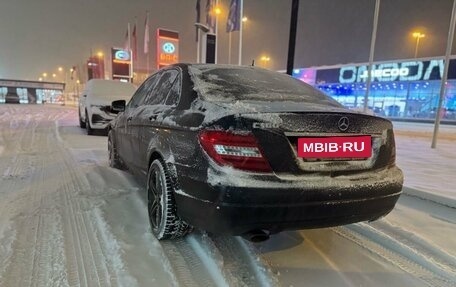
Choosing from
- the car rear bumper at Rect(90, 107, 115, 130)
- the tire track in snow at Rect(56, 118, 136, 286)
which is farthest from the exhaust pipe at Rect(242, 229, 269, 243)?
the car rear bumper at Rect(90, 107, 115, 130)

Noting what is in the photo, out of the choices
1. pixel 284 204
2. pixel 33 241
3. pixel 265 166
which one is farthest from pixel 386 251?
pixel 33 241

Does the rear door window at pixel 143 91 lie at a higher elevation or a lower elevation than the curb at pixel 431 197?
higher

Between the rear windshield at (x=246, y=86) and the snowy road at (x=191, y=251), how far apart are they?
1.22 meters

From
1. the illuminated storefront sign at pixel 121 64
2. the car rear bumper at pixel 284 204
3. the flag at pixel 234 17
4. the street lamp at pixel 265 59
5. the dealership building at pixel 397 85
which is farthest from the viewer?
the street lamp at pixel 265 59

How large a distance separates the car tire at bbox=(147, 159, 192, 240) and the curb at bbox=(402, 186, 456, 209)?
318cm

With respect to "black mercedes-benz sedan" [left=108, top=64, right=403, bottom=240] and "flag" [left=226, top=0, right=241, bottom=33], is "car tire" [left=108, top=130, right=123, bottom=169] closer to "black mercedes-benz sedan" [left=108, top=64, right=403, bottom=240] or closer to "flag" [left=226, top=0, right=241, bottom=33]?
"black mercedes-benz sedan" [left=108, top=64, right=403, bottom=240]

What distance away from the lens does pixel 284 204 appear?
217 centimetres

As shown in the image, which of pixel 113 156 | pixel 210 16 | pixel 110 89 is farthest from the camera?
pixel 210 16

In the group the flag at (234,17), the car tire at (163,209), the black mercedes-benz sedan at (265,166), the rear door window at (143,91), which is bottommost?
the car tire at (163,209)

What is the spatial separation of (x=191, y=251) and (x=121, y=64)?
92.2 ft

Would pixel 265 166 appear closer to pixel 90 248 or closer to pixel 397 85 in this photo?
pixel 90 248

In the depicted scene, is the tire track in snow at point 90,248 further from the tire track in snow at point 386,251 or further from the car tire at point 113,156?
the tire track in snow at point 386,251

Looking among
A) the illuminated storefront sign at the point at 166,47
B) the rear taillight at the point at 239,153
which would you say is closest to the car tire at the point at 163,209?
the rear taillight at the point at 239,153

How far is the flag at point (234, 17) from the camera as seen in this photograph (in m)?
17.2
